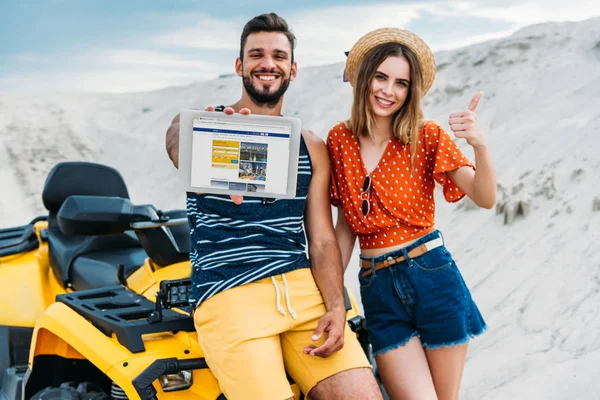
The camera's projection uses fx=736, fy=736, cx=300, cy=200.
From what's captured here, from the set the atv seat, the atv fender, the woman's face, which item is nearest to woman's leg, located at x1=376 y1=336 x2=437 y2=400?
the atv fender

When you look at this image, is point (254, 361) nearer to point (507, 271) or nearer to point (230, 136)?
point (230, 136)

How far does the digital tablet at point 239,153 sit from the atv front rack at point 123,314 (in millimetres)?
530

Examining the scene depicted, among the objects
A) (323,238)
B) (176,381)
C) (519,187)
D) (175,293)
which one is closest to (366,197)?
(323,238)

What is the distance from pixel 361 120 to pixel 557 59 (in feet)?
36.8

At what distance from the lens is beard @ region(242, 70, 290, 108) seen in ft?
9.29

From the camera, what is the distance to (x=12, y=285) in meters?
3.72

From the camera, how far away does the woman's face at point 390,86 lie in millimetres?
2775

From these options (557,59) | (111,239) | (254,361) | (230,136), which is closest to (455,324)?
(254,361)

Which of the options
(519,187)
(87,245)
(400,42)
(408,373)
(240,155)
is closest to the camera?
(240,155)

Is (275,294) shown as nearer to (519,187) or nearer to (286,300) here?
(286,300)

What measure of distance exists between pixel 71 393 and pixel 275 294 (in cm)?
99

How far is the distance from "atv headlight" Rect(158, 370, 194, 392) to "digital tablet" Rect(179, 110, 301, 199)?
0.64m

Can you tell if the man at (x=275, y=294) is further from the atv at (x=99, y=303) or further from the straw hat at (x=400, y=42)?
the straw hat at (x=400, y=42)

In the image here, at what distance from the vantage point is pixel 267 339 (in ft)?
7.91
